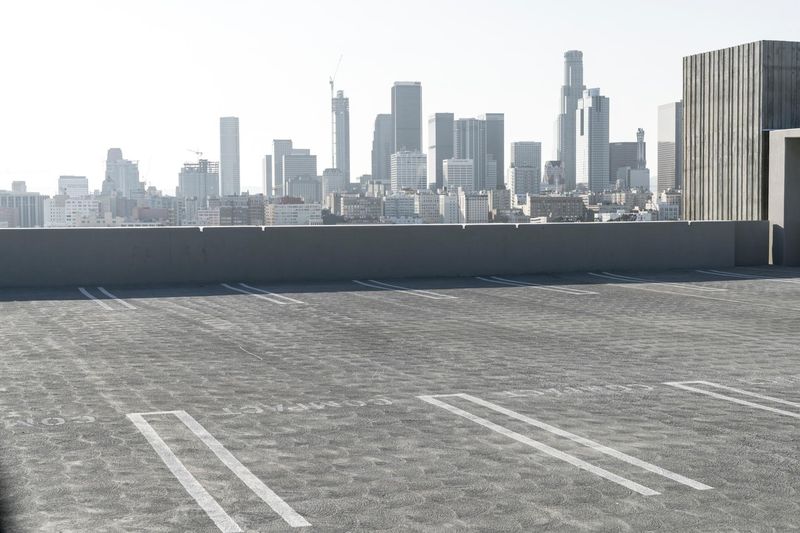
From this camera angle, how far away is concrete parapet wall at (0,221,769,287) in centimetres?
2191

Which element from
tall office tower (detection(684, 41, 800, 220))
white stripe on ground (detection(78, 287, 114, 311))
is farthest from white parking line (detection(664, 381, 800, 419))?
tall office tower (detection(684, 41, 800, 220))

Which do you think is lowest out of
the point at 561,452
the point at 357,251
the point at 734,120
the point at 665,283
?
the point at 561,452

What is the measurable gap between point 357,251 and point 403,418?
51.2 ft

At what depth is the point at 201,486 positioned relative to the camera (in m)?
6.26

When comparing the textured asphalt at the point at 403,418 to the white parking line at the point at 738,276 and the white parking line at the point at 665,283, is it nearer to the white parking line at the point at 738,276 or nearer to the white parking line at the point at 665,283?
the white parking line at the point at 665,283

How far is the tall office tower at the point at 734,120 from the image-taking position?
87.6 ft

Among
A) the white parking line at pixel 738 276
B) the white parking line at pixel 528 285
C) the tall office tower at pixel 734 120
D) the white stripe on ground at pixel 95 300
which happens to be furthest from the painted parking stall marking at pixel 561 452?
the tall office tower at pixel 734 120

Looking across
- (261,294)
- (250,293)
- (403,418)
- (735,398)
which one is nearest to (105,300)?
(250,293)

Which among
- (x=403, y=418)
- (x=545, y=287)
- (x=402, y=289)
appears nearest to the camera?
(x=403, y=418)

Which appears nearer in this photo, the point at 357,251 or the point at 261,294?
the point at 261,294

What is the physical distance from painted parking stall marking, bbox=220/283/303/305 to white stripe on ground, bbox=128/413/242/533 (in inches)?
404

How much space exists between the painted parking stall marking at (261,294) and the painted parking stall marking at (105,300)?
231 cm

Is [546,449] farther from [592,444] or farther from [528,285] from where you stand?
[528,285]

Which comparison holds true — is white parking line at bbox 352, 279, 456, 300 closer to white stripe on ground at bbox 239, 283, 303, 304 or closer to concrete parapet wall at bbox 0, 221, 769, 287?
concrete parapet wall at bbox 0, 221, 769, 287
